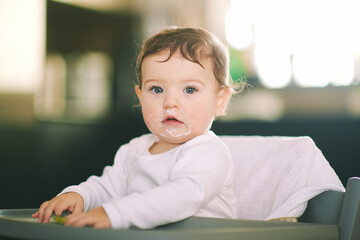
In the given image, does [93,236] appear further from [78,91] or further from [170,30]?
[78,91]

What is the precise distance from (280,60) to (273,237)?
2.22 metres

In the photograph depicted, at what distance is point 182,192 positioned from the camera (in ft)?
2.47

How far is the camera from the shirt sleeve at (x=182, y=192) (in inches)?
27.3

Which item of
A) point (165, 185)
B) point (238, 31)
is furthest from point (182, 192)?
point (238, 31)

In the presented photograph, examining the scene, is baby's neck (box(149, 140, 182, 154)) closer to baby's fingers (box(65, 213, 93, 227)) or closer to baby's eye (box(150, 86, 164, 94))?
baby's eye (box(150, 86, 164, 94))

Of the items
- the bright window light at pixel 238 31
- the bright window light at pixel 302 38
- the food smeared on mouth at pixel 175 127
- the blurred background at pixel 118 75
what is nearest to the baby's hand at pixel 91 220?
the food smeared on mouth at pixel 175 127

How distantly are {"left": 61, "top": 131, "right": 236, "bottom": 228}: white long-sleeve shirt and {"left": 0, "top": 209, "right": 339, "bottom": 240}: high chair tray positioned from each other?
29mm

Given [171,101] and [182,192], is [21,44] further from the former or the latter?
[182,192]

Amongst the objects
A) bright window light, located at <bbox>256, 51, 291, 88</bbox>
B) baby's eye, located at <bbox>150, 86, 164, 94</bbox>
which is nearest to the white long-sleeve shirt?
baby's eye, located at <bbox>150, 86, 164, 94</bbox>

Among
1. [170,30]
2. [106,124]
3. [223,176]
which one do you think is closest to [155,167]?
[223,176]

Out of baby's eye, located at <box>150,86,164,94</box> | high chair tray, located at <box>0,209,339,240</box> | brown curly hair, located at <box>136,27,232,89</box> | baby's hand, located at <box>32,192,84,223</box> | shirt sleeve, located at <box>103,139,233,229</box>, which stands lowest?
baby's hand, located at <box>32,192,84,223</box>

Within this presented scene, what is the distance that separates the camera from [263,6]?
289cm

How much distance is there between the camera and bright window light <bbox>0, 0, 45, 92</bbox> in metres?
3.34

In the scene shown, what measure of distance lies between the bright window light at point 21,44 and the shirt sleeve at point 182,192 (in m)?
2.75
